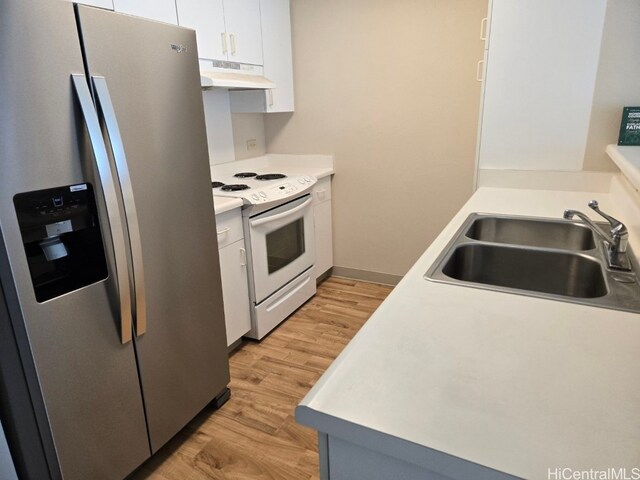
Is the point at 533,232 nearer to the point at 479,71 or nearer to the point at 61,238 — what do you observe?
the point at 479,71

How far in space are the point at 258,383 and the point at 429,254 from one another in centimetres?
135

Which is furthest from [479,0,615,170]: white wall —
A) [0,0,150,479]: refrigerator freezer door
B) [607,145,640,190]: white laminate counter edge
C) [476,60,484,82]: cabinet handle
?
[0,0,150,479]: refrigerator freezer door

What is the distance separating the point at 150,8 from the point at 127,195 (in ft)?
3.77

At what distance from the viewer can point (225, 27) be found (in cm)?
253

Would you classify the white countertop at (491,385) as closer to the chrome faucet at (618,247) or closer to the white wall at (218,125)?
the chrome faucet at (618,247)

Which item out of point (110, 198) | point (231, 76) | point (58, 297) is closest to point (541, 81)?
point (231, 76)

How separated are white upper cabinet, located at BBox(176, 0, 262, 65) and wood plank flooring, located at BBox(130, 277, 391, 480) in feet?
5.86

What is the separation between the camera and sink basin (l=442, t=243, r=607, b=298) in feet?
4.34

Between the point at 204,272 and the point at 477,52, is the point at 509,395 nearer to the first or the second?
the point at 204,272

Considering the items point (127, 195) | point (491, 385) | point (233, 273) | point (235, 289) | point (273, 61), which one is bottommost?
point (235, 289)

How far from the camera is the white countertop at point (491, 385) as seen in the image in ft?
1.92

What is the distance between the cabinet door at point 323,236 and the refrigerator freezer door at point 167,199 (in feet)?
4.88

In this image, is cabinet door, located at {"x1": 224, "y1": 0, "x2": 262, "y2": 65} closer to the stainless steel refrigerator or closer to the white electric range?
the white electric range

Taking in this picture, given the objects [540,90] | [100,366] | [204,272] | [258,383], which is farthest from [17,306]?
[540,90]
